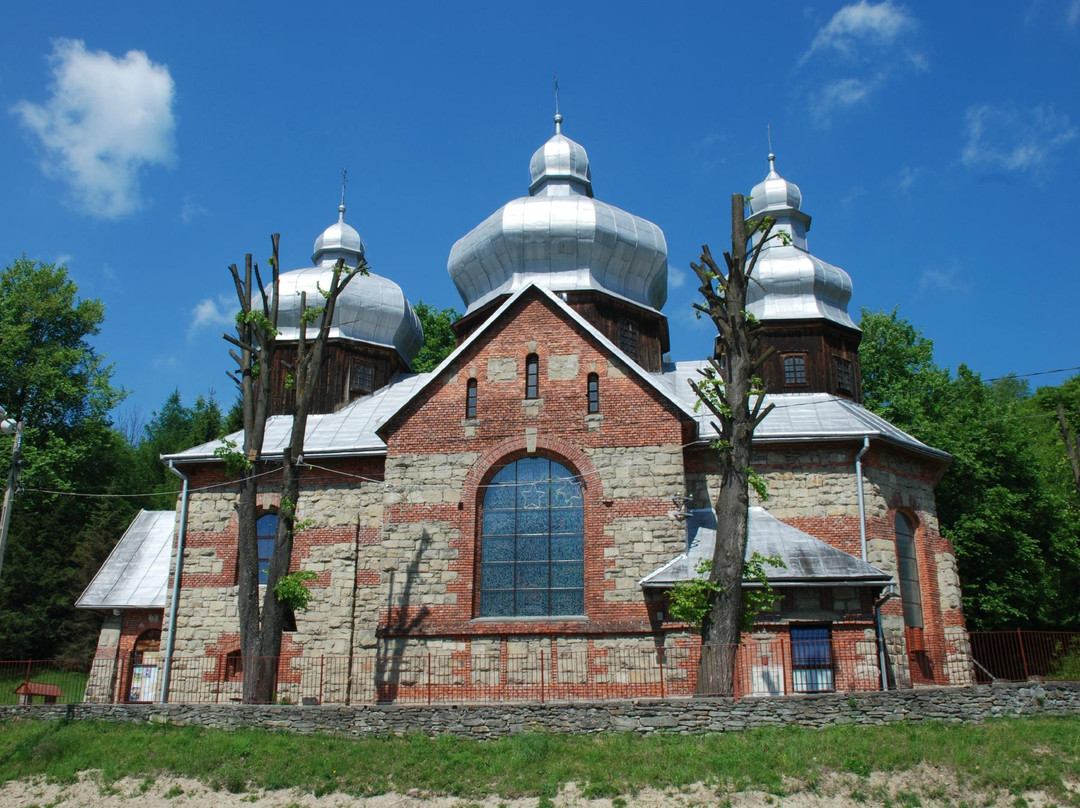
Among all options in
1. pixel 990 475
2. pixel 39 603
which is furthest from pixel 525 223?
pixel 39 603

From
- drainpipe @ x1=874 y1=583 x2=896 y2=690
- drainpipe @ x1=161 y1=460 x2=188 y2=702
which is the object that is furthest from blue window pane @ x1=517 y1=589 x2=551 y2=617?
drainpipe @ x1=161 y1=460 x2=188 y2=702

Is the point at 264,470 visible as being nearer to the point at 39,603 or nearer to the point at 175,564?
the point at 175,564

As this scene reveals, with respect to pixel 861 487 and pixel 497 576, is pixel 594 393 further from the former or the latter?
pixel 861 487

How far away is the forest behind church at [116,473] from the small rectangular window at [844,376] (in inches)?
177

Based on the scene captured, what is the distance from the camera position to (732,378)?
16734 millimetres

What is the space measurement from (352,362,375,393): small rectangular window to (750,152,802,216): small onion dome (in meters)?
12.1

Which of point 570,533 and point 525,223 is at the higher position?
point 525,223

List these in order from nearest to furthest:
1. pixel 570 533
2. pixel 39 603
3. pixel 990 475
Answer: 1. pixel 570 533
2. pixel 990 475
3. pixel 39 603

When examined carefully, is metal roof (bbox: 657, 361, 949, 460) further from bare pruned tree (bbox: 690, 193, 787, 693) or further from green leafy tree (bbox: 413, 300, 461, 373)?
green leafy tree (bbox: 413, 300, 461, 373)

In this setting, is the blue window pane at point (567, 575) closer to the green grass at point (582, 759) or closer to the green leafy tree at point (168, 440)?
the green grass at point (582, 759)

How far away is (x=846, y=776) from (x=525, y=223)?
1745 centimetres

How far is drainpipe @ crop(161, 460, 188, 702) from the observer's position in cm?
2153

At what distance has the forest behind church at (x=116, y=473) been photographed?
27.9m

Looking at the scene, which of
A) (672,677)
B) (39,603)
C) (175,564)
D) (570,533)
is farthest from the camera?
(39,603)
